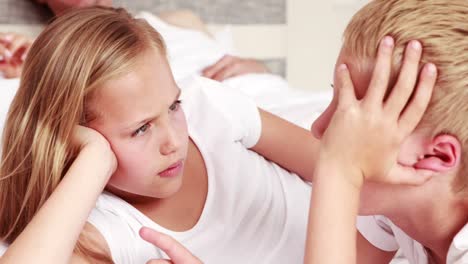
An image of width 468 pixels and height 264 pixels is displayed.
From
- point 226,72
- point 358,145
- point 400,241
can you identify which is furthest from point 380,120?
point 226,72

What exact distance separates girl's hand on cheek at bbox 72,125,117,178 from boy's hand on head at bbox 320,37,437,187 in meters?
0.40

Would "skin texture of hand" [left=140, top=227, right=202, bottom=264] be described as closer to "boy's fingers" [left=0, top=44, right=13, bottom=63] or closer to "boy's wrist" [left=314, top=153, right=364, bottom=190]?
"boy's wrist" [left=314, top=153, right=364, bottom=190]

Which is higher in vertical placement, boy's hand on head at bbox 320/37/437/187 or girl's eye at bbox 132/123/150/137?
boy's hand on head at bbox 320/37/437/187

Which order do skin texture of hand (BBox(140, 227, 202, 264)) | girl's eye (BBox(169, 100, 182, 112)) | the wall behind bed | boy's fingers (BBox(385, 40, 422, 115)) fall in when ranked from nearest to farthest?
boy's fingers (BBox(385, 40, 422, 115)), skin texture of hand (BBox(140, 227, 202, 264)), girl's eye (BBox(169, 100, 182, 112)), the wall behind bed

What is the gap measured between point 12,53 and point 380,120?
1.07 m

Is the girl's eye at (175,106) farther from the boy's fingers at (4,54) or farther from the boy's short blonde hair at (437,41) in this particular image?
the boy's fingers at (4,54)

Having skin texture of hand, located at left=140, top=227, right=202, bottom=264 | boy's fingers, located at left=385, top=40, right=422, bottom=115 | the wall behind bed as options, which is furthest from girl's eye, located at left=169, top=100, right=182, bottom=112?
the wall behind bed

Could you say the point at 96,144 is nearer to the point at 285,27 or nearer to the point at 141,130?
the point at 141,130

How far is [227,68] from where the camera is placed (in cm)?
206

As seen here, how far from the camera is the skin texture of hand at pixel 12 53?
5.85 feet

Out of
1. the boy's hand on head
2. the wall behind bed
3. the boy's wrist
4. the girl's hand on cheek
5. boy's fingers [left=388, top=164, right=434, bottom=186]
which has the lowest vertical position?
the wall behind bed

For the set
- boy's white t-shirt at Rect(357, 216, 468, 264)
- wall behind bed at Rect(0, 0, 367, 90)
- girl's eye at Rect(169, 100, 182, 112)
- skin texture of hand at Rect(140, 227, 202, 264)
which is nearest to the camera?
boy's white t-shirt at Rect(357, 216, 468, 264)

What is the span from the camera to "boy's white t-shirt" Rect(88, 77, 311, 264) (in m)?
1.42

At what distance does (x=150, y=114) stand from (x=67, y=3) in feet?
2.56
